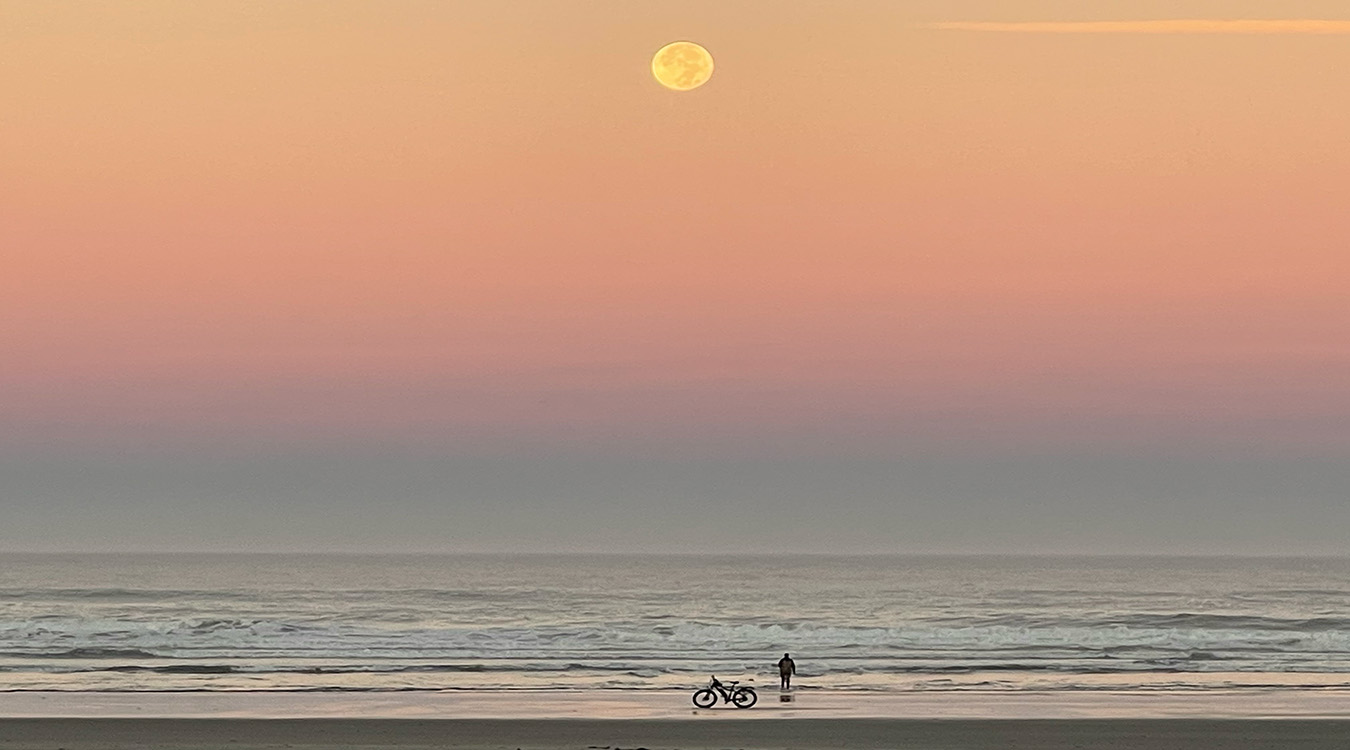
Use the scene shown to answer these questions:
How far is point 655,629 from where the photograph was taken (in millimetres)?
68438

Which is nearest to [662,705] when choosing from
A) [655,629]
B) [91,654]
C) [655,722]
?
[655,722]

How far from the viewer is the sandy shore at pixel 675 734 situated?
2870 centimetres

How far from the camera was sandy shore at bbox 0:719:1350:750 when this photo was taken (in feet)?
94.2

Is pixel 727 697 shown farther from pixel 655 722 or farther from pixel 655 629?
pixel 655 629

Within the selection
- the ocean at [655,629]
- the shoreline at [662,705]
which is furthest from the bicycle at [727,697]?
the ocean at [655,629]

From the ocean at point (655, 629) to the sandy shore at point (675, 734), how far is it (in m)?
8.05

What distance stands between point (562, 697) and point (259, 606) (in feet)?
186

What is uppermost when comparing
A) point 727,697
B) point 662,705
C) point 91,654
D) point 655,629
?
point 655,629

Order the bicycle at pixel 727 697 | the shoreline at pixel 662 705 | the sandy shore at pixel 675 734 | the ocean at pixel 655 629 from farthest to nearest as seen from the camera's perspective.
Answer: the ocean at pixel 655 629
the bicycle at pixel 727 697
the shoreline at pixel 662 705
the sandy shore at pixel 675 734

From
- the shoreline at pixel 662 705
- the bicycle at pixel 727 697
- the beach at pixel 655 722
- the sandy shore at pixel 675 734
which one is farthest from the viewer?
the bicycle at pixel 727 697

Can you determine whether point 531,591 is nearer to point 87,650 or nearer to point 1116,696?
point 87,650

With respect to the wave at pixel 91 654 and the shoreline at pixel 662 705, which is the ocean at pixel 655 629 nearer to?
the wave at pixel 91 654

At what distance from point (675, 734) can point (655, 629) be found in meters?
38.4

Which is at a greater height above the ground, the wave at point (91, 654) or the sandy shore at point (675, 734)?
the wave at point (91, 654)
